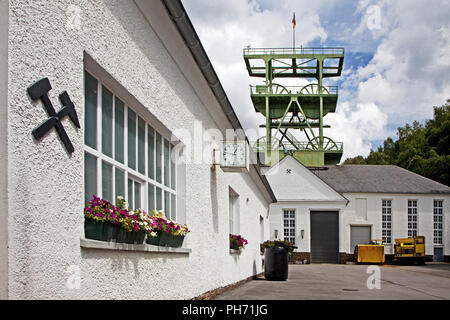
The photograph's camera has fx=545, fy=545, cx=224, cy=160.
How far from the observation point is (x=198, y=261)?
28.1ft

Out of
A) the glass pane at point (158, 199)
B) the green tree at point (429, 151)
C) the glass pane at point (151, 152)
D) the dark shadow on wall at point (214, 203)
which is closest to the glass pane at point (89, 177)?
the glass pane at point (151, 152)

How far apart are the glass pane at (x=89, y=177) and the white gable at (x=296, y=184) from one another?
33249 mm

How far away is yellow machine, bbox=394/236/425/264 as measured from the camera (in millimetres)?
34719

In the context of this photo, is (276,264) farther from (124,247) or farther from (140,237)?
(124,247)

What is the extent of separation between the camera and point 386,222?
4062 centimetres

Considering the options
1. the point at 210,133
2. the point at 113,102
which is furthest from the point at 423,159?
Answer: the point at 113,102

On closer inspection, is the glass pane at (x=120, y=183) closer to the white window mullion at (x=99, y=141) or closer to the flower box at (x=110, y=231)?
the white window mullion at (x=99, y=141)

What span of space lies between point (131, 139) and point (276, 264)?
11346 millimetres

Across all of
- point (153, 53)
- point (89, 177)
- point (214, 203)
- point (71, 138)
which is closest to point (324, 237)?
point (214, 203)

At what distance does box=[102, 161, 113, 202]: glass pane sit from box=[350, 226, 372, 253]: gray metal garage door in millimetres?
36525

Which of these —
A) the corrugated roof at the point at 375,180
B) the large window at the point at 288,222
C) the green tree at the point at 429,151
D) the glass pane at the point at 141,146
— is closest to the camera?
the glass pane at the point at 141,146

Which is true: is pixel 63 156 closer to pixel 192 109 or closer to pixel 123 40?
pixel 123 40

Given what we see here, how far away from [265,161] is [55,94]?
40.8 metres

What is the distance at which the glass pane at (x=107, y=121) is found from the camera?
522 centimetres
